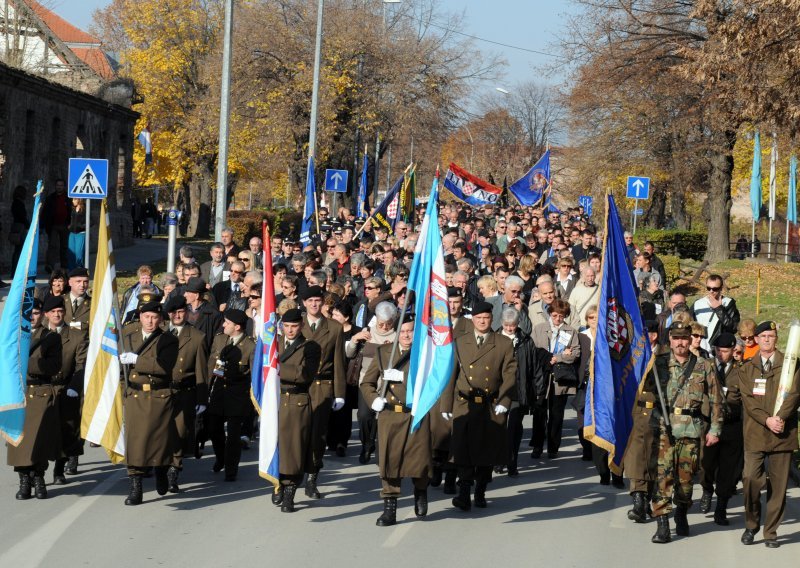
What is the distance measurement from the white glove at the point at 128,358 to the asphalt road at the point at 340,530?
1.08 metres

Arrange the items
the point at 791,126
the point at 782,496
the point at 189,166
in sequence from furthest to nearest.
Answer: the point at 189,166 → the point at 791,126 → the point at 782,496

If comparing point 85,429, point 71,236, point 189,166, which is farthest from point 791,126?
point 189,166

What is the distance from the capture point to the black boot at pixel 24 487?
1048 cm

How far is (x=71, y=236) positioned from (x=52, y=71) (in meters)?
15.5

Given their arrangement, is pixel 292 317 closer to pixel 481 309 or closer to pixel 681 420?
pixel 481 309

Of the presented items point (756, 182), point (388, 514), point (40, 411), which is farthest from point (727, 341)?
point (756, 182)

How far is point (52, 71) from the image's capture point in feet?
133

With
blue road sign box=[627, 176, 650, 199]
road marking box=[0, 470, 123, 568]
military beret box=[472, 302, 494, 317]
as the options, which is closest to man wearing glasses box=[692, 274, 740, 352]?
military beret box=[472, 302, 494, 317]

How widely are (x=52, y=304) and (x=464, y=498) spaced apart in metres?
3.74

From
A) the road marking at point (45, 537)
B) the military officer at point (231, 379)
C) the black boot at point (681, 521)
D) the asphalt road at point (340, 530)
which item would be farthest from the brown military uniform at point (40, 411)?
the black boot at point (681, 521)

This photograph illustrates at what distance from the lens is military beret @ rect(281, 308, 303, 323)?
1081 cm

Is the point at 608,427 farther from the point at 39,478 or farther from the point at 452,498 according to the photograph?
the point at 39,478

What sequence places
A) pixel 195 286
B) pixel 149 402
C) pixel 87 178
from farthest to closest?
pixel 87 178 → pixel 195 286 → pixel 149 402

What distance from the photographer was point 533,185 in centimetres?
3506
